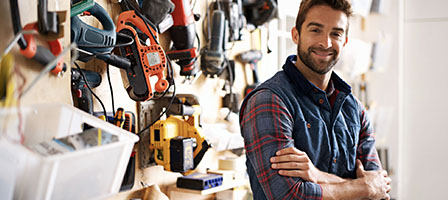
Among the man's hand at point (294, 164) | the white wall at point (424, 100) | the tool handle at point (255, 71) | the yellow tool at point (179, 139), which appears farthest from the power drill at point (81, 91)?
the white wall at point (424, 100)

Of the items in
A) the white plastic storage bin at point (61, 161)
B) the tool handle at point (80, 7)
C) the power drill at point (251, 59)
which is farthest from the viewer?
the power drill at point (251, 59)

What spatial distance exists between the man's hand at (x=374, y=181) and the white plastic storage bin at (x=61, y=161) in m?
1.02

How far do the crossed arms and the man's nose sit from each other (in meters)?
0.30

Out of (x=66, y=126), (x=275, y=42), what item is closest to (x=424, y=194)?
(x=275, y=42)

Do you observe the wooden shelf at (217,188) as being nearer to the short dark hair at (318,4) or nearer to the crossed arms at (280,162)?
the crossed arms at (280,162)

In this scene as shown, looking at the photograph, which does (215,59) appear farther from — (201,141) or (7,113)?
(7,113)

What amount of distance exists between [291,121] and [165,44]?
2.30 ft

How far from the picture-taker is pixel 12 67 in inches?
30.7

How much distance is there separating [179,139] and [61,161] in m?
0.96

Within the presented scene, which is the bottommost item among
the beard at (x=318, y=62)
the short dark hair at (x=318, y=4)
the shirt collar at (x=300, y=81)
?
the shirt collar at (x=300, y=81)

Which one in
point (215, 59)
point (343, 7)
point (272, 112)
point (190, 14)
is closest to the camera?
point (272, 112)

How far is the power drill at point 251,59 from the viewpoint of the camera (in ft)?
7.95

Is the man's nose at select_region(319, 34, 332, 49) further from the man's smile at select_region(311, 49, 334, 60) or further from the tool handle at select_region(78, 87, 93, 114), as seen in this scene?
the tool handle at select_region(78, 87, 93, 114)

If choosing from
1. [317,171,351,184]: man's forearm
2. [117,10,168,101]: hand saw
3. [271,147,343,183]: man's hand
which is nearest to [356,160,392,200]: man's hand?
[317,171,351,184]: man's forearm
